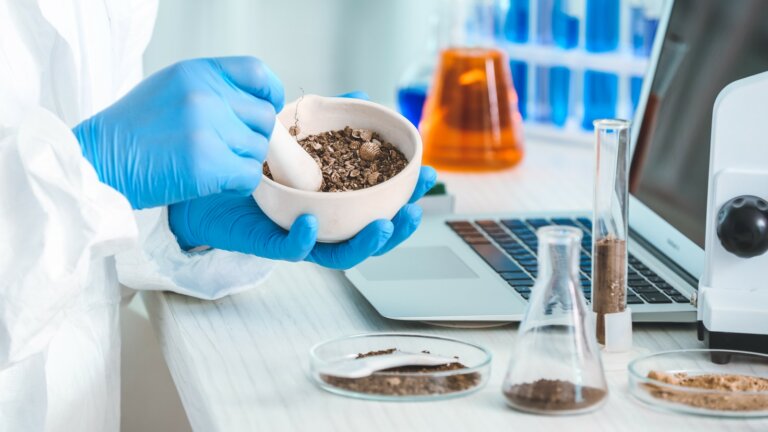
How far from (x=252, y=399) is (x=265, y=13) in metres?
1.27

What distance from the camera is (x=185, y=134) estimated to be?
84cm

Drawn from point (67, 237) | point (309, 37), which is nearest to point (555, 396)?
point (67, 237)

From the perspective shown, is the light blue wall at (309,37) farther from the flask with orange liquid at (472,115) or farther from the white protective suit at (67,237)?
the white protective suit at (67,237)

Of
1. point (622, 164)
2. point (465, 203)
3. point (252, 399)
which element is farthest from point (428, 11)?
point (252, 399)

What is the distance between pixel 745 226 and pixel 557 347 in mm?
181

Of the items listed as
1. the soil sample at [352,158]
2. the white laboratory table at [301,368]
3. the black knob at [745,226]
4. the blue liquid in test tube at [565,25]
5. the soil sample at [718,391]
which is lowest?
the white laboratory table at [301,368]

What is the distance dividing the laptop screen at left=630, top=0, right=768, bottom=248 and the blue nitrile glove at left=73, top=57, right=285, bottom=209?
0.45m

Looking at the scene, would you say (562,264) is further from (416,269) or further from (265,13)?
(265,13)

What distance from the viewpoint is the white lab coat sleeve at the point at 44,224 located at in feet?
2.56

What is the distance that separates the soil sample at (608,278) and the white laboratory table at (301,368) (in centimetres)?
5

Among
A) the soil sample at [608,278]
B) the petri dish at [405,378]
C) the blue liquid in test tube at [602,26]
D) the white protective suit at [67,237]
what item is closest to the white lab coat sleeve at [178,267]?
the white protective suit at [67,237]

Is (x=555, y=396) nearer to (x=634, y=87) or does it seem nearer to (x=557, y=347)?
(x=557, y=347)

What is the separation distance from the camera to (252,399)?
0.75m

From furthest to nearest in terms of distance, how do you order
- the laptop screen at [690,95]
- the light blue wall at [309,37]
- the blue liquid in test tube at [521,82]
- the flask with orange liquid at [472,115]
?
the light blue wall at [309,37] < the blue liquid in test tube at [521,82] < the flask with orange liquid at [472,115] < the laptop screen at [690,95]
